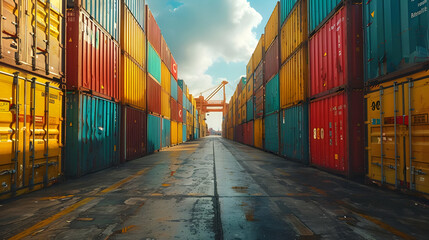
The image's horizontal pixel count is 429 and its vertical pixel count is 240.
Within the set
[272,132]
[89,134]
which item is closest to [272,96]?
[272,132]

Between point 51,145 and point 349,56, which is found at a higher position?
point 349,56

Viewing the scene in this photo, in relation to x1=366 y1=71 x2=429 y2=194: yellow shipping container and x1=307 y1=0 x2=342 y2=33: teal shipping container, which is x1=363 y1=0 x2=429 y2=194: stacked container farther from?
x1=307 y1=0 x2=342 y2=33: teal shipping container

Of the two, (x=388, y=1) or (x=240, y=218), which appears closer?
(x=240, y=218)

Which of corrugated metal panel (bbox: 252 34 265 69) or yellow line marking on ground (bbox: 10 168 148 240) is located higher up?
corrugated metal panel (bbox: 252 34 265 69)

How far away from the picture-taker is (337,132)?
31.0 ft

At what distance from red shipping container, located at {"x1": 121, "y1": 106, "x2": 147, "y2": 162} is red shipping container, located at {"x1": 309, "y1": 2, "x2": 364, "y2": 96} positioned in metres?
10.2

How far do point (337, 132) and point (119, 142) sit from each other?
10.4m

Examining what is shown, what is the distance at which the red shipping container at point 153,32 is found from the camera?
18.3 meters

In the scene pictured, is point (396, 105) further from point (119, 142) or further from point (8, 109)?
point (119, 142)

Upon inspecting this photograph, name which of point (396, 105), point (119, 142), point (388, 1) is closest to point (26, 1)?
point (119, 142)

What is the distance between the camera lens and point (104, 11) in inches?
441

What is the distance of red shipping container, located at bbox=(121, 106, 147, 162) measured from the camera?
13258 millimetres

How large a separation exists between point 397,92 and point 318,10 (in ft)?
20.5

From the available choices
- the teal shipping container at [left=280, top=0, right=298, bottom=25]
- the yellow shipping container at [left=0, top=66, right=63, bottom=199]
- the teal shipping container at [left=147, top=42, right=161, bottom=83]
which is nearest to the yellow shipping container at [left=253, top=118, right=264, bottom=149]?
the teal shipping container at [left=280, top=0, right=298, bottom=25]
